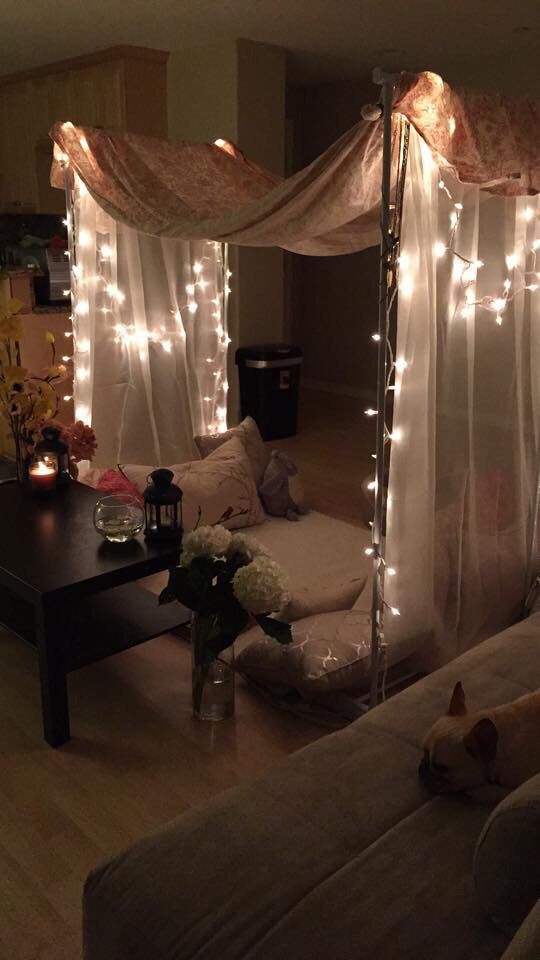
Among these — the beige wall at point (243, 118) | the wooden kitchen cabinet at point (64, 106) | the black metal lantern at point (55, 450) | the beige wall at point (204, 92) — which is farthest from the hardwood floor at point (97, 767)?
the wooden kitchen cabinet at point (64, 106)

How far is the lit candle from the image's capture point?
3.01 meters

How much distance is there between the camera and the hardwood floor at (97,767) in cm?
186

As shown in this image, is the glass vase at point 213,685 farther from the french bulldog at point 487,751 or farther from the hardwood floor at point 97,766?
the french bulldog at point 487,751

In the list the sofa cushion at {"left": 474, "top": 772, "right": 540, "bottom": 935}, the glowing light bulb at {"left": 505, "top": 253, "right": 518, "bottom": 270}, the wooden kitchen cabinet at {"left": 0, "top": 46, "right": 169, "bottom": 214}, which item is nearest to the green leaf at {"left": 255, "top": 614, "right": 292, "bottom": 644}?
the sofa cushion at {"left": 474, "top": 772, "right": 540, "bottom": 935}

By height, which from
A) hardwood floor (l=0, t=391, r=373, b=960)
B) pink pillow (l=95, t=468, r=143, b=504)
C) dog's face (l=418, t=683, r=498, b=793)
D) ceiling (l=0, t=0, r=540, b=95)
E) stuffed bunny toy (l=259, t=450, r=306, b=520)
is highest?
ceiling (l=0, t=0, r=540, b=95)

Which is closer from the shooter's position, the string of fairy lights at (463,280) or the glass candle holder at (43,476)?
the string of fairy lights at (463,280)

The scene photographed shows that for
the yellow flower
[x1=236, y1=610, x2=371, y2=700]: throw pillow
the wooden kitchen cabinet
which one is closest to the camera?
[x1=236, y1=610, x2=371, y2=700]: throw pillow

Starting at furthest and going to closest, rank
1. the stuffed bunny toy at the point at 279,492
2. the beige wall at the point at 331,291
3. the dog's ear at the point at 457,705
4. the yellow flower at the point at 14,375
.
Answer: the beige wall at the point at 331,291 < the stuffed bunny toy at the point at 279,492 < the yellow flower at the point at 14,375 < the dog's ear at the point at 457,705

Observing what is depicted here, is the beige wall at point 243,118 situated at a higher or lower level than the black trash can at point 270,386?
higher

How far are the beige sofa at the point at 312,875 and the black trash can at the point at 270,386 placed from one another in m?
4.18

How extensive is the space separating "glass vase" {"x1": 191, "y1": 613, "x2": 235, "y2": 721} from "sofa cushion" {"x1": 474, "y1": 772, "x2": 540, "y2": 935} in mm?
1270

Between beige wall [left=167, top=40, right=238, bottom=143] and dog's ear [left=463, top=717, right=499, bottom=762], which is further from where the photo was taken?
beige wall [left=167, top=40, right=238, bottom=143]

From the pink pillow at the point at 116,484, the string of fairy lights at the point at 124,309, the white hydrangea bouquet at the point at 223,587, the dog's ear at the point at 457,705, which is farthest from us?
the string of fairy lights at the point at 124,309

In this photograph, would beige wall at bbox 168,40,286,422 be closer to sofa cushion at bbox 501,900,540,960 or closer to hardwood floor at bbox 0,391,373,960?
hardwood floor at bbox 0,391,373,960
